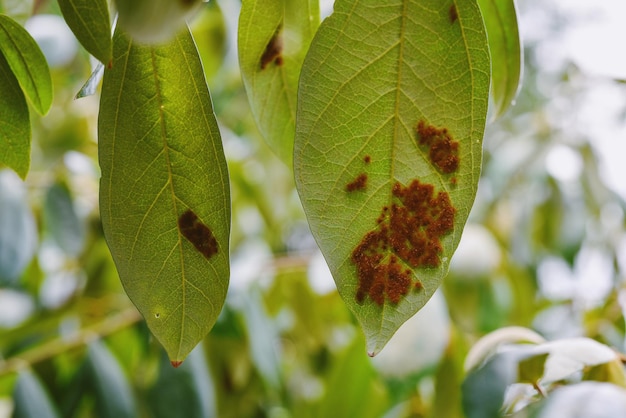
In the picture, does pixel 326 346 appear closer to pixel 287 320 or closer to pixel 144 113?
pixel 287 320

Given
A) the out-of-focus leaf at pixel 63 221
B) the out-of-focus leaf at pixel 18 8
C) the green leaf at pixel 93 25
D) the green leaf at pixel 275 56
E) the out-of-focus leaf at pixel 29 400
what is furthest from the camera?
the out-of-focus leaf at pixel 63 221

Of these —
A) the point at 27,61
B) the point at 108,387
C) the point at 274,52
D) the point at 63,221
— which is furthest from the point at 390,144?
the point at 63,221

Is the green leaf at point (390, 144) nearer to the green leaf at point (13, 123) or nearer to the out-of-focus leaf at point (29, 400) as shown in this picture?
the green leaf at point (13, 123)

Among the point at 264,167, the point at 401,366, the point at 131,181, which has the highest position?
the point at 131,181

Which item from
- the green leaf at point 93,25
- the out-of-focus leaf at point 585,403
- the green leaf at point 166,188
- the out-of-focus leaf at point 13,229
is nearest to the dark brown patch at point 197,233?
the green leaf at point 166,188

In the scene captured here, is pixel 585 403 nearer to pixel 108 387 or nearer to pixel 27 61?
pixel 27 61

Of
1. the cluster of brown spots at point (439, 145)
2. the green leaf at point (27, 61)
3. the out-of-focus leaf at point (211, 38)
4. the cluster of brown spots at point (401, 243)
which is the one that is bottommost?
Answer: the cluster of brown spots at point (401, 243)

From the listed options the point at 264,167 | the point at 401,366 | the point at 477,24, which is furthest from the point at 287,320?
the point at 477,24
